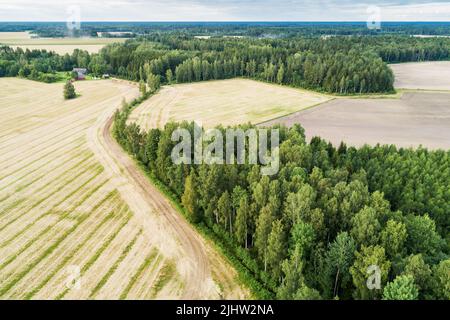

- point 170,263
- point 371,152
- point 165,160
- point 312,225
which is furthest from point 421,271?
point 165,160

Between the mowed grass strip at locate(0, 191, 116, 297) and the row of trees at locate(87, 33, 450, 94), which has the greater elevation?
the row of trees at locate(87, 33, 450, 94)

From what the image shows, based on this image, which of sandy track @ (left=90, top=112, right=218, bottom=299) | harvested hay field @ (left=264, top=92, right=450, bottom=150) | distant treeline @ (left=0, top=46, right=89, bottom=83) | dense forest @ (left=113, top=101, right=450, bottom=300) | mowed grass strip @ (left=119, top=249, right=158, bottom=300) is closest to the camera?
dense forest @ (left=113, top=101, right=450, bottom=300)

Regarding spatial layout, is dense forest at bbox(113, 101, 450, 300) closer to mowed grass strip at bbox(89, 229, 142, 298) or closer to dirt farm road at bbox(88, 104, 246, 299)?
dirt farm road at bbox(88, 104, 246, 299)

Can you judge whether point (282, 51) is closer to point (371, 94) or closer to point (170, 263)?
point (371, 94)

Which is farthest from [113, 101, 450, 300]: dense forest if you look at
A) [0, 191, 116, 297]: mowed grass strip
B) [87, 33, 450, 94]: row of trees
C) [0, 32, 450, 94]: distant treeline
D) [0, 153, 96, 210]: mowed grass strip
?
[0, 32, 450, 94]: distant treeline

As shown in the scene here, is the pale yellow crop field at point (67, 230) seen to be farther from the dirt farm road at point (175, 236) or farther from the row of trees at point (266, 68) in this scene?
the row of trees at point (266, 68)

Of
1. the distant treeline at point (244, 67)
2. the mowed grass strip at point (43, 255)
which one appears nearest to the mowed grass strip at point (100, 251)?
the mowed grass strip at point (43, 255)
